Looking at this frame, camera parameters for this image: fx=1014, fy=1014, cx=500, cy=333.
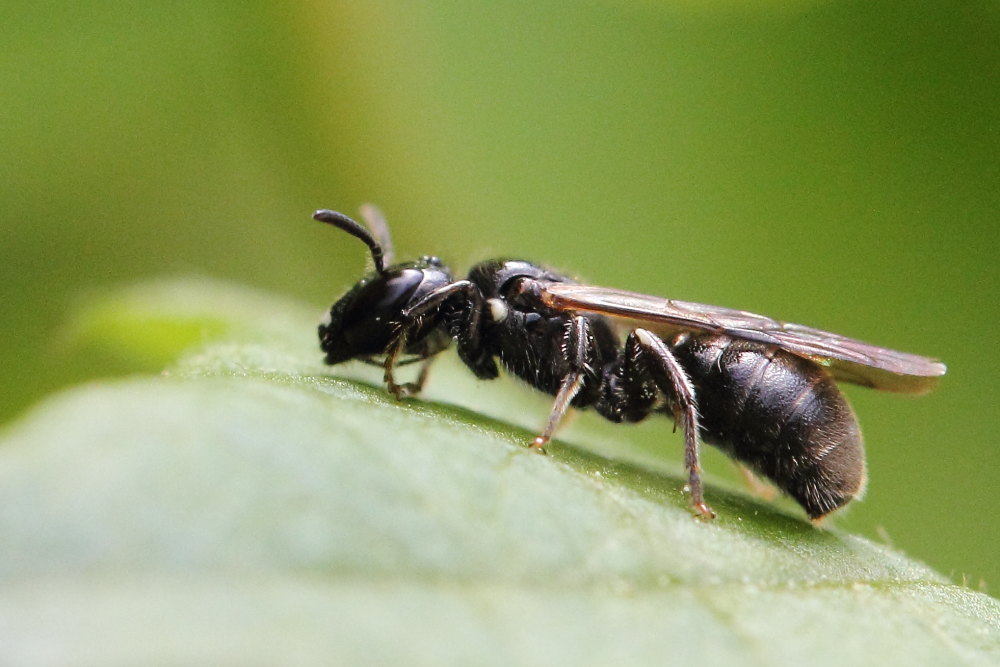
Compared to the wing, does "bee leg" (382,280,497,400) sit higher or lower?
lower

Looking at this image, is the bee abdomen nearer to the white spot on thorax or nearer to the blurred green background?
the white spot on thorax

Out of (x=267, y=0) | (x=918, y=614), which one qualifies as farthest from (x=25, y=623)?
(x=267, y=0)

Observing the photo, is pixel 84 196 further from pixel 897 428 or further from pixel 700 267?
pixel 897 428

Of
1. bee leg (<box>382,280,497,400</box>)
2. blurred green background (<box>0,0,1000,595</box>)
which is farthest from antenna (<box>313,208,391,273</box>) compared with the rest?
blurred green background (<box>0,0,1000,595</box>)

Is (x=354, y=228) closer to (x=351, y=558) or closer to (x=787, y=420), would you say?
(x=787, y=420)

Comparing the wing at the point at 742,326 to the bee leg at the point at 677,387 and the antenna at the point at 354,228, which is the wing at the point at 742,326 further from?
the antenna at the point at 354,228

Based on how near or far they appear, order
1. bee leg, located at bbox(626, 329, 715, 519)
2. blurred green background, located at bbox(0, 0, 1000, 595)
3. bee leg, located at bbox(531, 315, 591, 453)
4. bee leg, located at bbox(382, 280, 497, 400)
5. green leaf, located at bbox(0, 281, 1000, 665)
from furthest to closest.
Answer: blurred green background, located at bbox(0, 0, 1000, 595) < bee leg, located at bbox(382, 280, 497, 400) < bee leg, located at bbox(531, 315, 591, 453) < bee leg, located at bbox(626, 329, 715, 519) < green leaf, located at bbox(0, 281, 1000, 665)
